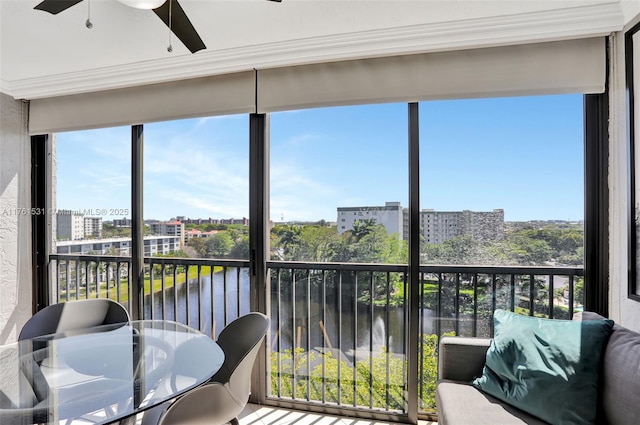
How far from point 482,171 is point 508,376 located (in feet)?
4.05

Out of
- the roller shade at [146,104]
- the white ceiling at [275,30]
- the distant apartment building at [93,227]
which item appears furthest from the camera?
the distant apartment building at [93,227]

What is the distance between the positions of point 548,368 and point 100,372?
6.63 ft

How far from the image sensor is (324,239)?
2.47m

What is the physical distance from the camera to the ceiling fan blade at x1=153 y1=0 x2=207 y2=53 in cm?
142

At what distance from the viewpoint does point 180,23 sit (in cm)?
150

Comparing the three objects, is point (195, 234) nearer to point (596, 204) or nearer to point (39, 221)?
point (39, 221)

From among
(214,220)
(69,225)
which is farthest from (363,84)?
(69,225)

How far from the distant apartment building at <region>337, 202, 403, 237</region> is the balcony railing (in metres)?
0.28

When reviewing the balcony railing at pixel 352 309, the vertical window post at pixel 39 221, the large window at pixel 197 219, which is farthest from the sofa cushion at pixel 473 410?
the vertical window post at pixel 39 221

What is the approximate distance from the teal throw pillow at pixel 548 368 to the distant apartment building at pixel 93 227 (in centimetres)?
311

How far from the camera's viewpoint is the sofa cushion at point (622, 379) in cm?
130

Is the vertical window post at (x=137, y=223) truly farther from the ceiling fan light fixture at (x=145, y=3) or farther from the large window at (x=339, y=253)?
the ceiling fan light fixture at (x=145, y=3)

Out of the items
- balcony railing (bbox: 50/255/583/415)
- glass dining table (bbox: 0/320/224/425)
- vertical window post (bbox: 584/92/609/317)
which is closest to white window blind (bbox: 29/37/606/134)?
vertical window post (bbox: 584/92/609/317)

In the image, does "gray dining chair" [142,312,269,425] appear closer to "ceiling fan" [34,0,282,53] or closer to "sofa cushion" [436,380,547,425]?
"sofa cushion" [436,380,547,425]
